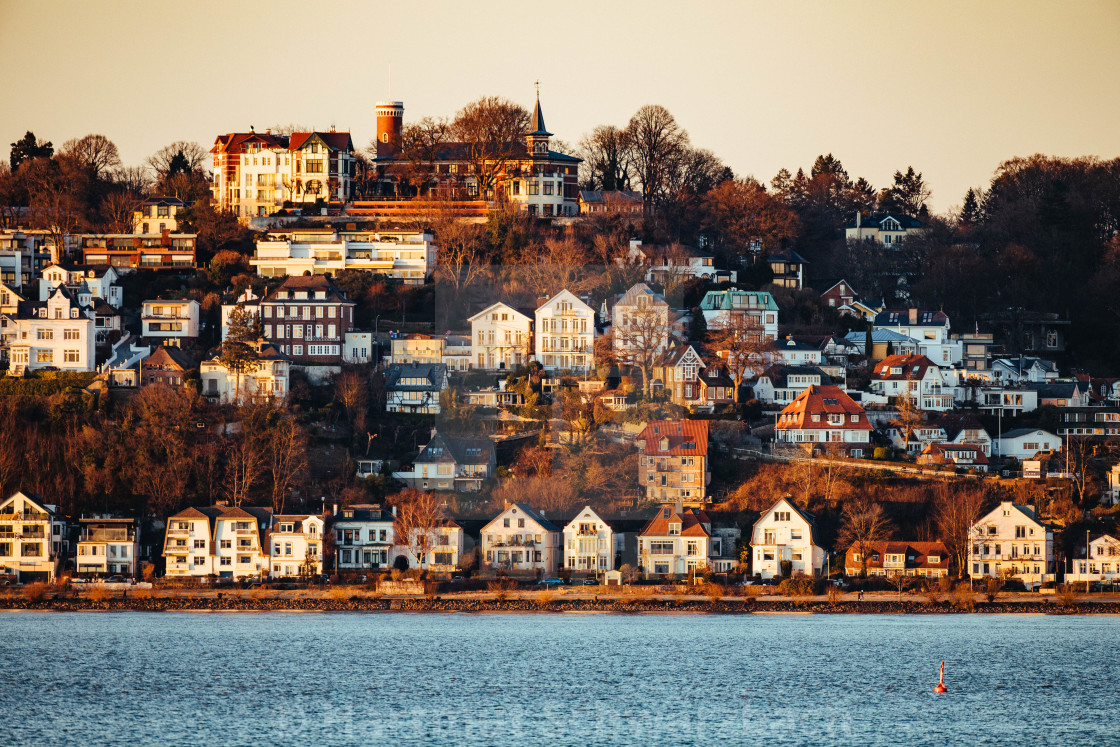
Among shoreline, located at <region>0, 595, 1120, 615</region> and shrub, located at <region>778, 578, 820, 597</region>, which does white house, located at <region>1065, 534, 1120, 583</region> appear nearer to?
shoreline, located at <region>0, 595, 1120, 615</region>

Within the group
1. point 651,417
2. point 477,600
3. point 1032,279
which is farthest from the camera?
point 1032,279

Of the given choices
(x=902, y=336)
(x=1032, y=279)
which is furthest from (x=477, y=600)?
(x=1032, y=279)

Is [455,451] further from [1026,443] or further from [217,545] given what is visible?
[1026,443]

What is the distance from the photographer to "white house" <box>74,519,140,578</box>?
2191 inches

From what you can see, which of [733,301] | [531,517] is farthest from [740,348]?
[531,517]

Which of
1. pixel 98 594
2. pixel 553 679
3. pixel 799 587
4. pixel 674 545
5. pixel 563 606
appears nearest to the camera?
pixel 553 679

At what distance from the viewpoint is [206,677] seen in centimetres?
4169

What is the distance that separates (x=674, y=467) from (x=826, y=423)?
742cm

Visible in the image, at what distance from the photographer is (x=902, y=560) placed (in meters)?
54.5

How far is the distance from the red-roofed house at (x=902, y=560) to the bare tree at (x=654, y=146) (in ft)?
120

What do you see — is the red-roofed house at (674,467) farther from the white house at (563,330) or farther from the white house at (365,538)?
the white house at (563,330)

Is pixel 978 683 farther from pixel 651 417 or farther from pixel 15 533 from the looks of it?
pixel 15 533

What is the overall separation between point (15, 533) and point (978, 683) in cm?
3312

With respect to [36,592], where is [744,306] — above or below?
above
